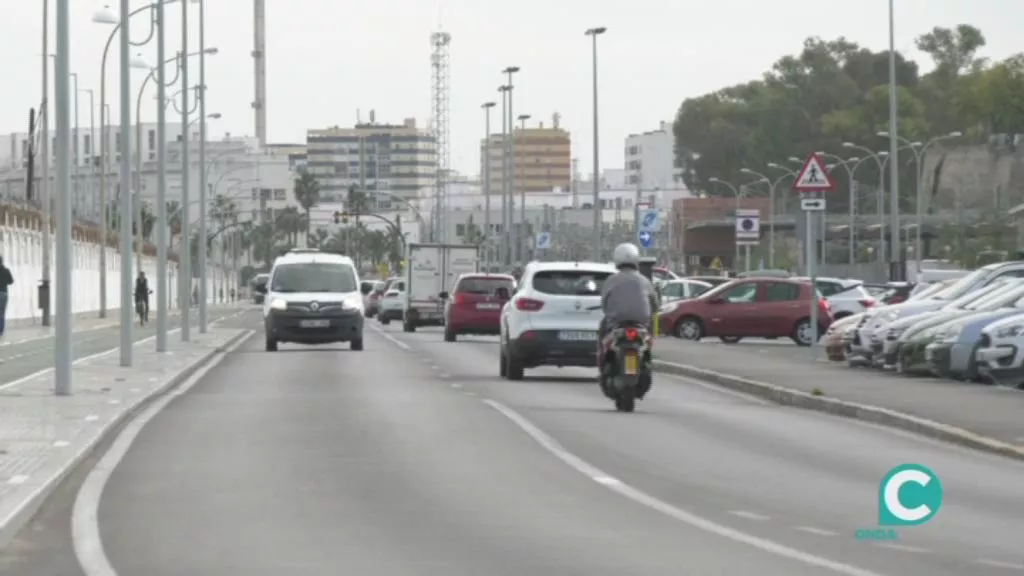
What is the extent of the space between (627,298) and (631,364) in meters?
0.72

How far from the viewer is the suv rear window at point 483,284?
53844 millimetres

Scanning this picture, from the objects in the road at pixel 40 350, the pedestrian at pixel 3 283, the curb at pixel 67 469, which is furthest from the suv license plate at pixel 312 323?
the curb at pixel 67 469

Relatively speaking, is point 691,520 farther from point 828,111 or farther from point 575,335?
point 828,111

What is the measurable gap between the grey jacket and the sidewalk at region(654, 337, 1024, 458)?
255 centimetres

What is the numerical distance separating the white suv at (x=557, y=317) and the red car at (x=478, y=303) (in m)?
20.4

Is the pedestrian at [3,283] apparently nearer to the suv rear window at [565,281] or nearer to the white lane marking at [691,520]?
the suv rear window at [565,281]

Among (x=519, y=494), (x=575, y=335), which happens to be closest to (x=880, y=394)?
(x=575, y=335)

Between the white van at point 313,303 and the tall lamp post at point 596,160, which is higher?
the tall lamp post at point 596,160

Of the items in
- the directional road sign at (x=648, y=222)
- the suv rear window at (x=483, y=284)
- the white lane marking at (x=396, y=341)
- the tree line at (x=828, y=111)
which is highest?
the tree line at (x=828, y=111)

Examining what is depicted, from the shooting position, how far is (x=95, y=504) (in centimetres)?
1512

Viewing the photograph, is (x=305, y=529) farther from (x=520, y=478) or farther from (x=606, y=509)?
(x=520, y=478)

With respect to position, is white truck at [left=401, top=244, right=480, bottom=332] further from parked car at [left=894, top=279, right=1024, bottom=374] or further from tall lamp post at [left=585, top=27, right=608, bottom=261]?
parked car at [left=894, top=279, right=1024, bottom=374]

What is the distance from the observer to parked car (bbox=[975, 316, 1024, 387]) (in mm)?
29156

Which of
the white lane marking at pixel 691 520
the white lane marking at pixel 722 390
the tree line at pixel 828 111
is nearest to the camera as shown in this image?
the white lane marking at pixel 691 520
